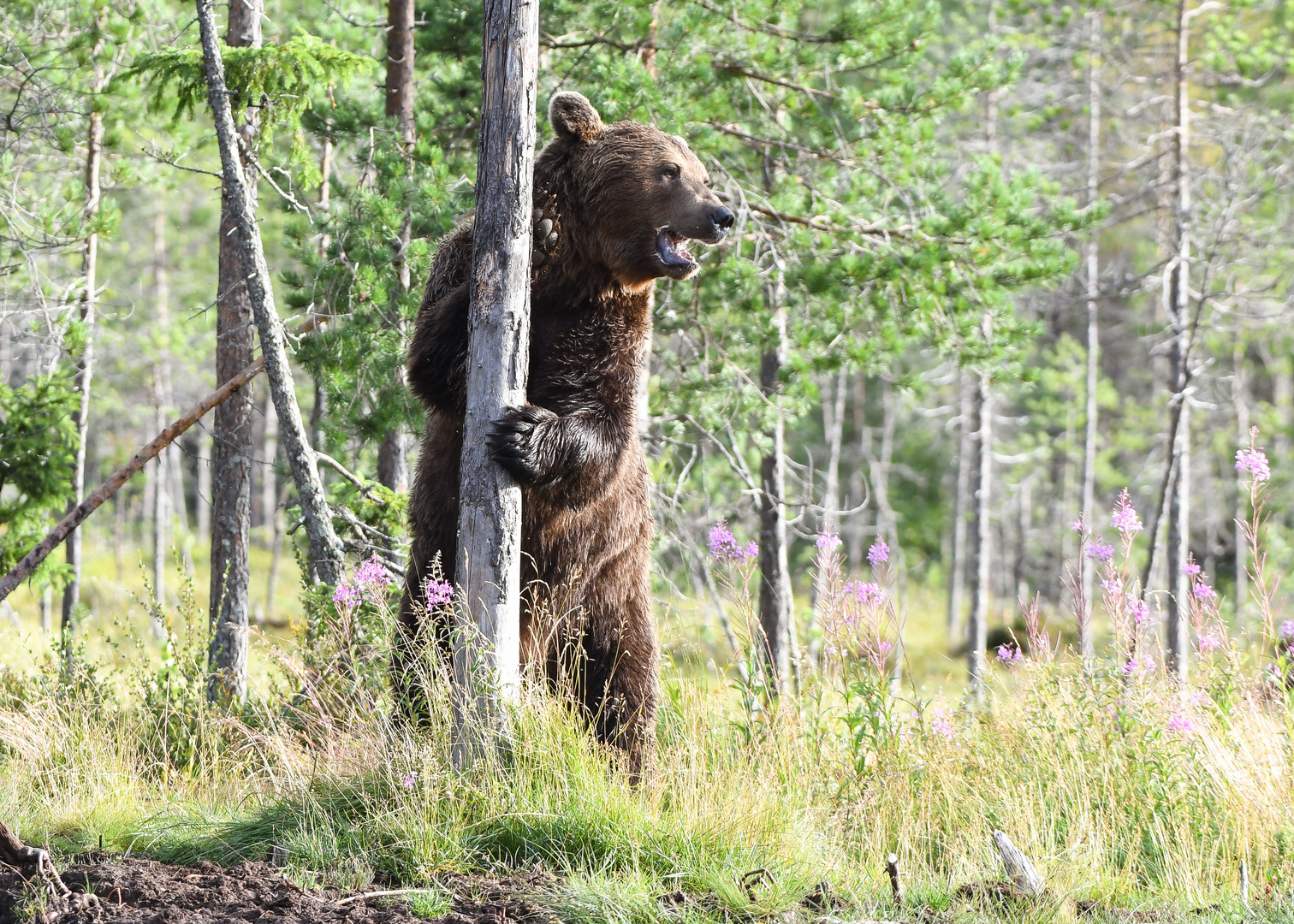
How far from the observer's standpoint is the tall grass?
157 inches

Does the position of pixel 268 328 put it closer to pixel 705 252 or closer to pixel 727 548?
pixel 727 548

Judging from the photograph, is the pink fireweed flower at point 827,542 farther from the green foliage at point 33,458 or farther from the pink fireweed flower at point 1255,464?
the green foliage at point 33,458

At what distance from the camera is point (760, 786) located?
440cm

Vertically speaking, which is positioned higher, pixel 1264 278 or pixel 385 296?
pixel 1264 278

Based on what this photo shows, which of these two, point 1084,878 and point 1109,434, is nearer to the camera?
point 1084,878

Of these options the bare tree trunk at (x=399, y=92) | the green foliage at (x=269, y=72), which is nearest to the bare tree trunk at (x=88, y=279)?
the bare tree trunk at (x=399, y=92)

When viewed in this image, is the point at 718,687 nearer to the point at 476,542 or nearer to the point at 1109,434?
the point at 476,542

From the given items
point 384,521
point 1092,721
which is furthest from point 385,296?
point 1092,721

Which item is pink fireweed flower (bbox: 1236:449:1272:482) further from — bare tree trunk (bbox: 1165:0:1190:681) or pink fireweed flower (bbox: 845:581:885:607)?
bare tree trunk (bbox: 1165:0:1190:681)

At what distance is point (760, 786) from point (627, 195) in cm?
256

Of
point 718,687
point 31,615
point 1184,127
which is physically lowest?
point 31,615

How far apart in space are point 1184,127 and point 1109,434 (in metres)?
14.7

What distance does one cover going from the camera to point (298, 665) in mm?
5293

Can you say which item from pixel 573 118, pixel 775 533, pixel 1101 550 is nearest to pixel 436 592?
pixel 573 118
